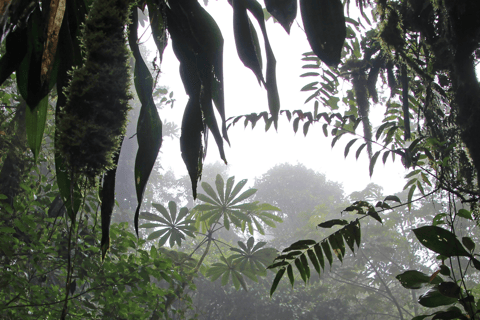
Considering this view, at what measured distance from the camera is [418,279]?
0.62 m

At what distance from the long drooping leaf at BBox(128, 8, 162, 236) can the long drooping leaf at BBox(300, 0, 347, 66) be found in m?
0.31

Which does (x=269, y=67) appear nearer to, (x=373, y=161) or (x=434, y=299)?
(x=434, y=299)

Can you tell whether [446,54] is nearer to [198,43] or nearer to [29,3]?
[198,43]


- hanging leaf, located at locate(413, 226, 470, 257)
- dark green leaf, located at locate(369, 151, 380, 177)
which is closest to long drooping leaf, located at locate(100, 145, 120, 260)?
hanging leaf, located at locate(413, 226, 470, 257)

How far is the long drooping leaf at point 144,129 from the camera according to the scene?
0.48m

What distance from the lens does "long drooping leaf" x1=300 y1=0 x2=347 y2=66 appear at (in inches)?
14.9

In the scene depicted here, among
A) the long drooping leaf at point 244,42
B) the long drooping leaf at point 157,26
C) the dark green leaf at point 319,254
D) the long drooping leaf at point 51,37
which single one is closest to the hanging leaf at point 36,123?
the long drooping leaf at point 51,37

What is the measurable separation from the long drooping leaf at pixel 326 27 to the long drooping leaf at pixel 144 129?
0.31 meters

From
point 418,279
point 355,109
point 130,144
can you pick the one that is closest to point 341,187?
point 130,144

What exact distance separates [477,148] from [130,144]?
18.6m

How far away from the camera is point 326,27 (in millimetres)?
383

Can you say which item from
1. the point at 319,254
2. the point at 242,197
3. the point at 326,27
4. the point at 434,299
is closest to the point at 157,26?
the point at 326,27

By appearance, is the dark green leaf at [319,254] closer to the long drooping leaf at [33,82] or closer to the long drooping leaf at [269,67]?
the long drooping leaf at [269,67]

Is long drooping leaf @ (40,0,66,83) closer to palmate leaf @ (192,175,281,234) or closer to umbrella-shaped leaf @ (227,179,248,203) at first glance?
palmate leaf @ (192,175,281,234)
